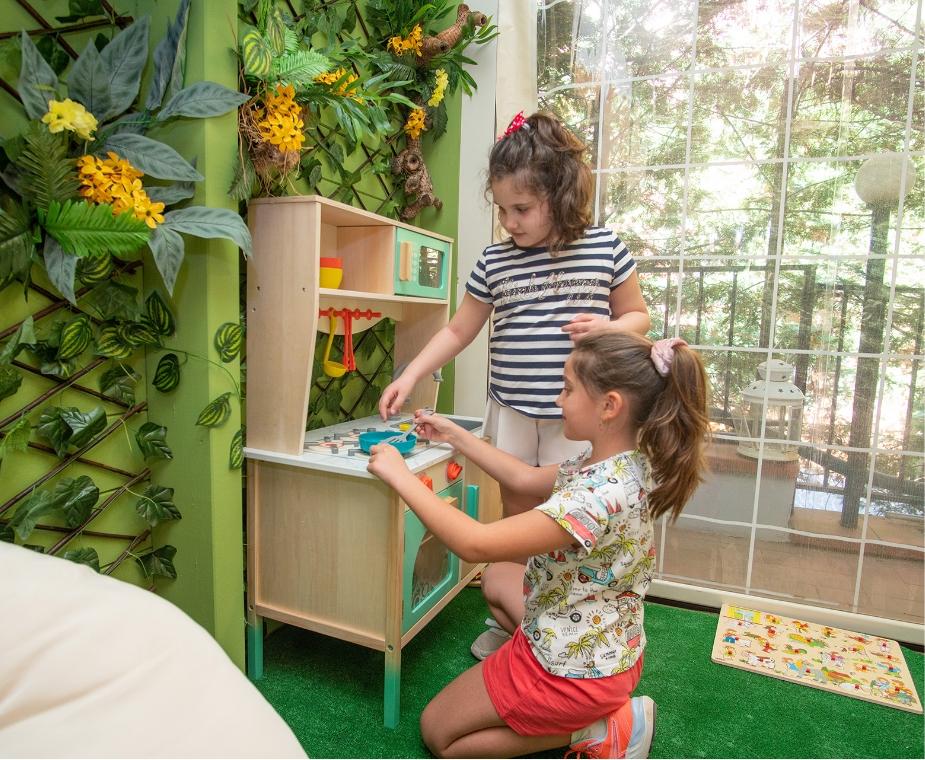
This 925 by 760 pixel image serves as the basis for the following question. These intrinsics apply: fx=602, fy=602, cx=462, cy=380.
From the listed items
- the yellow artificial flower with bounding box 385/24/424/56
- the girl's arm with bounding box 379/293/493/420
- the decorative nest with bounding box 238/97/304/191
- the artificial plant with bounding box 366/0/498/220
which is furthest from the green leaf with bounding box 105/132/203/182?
the yellow artificial flower with bounding box 385/24/424/56

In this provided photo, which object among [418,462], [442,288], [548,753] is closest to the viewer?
[548,753]

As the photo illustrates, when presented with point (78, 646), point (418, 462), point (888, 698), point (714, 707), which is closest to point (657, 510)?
point (418, 462)

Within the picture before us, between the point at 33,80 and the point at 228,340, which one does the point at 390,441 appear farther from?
the point at 33,80

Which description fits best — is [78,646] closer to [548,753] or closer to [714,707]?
[548,753]

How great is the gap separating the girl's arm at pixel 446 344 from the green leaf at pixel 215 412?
36cm

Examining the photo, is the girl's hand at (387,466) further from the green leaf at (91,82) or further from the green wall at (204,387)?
the green leaf at (91,82)

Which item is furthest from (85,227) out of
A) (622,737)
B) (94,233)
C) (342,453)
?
(622,737)

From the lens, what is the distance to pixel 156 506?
1257 mm

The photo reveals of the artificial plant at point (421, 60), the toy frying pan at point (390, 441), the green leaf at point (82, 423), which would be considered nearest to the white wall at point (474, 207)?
the artificial plant at point (421, 60)

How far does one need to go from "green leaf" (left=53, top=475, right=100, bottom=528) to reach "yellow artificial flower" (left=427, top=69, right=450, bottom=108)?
1.49 metres

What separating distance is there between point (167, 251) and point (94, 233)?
0.12 meters

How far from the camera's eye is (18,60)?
1004 mm

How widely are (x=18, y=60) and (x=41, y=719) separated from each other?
3.48 feet

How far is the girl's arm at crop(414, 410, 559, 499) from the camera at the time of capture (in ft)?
4.26
